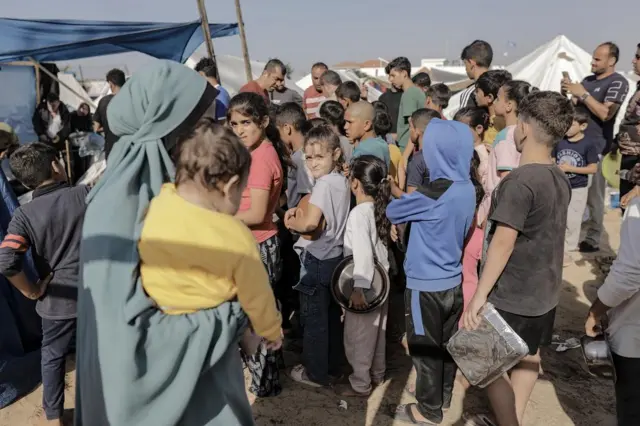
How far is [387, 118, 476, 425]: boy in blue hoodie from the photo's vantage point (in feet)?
8.71

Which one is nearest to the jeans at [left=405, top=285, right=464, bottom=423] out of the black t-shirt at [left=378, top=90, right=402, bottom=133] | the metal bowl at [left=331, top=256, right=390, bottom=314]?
the metal bowl at [left=331, top=256, right=390, bottom=314]

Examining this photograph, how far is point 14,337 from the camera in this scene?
3479mm

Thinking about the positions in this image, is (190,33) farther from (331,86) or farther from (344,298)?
(344,298)

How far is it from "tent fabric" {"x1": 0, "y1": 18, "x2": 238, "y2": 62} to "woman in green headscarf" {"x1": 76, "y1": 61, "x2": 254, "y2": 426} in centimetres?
454

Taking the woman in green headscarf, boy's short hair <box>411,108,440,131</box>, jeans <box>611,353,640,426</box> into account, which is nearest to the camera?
the woman in green headscarf

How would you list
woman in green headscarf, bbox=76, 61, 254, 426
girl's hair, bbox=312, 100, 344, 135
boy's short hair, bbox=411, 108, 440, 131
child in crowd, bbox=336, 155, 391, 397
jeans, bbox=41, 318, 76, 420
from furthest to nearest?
1. girl's hair, bbox=312, 100, 344, 135
2. boy's short hair, bbox=411, 108, 440, 131
3. child in crowd, bbox=336, 155, 391, 397
4. jeans, bbox=41, 318, 76, 420
5. woman in green headscarf, bbox=76, 61, 254, 426

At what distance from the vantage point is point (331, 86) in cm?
591

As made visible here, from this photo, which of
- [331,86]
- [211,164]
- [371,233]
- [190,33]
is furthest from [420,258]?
[190,33]

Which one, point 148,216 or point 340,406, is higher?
point 148,216

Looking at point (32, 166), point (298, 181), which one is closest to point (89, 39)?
point (32, 166)

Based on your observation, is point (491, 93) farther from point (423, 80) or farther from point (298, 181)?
point (423, 80)

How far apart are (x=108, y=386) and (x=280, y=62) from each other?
5.18m

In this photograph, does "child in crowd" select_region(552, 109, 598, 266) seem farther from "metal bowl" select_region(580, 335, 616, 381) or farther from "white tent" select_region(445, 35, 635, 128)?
"white tent" select_region(445, 35, 635, 128)

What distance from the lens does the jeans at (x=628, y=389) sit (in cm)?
217
